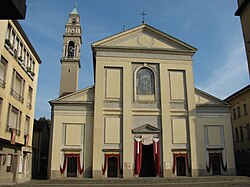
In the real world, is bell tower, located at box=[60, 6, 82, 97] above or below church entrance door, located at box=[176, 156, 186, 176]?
above

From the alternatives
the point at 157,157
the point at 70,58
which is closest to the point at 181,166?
the point at 157,157

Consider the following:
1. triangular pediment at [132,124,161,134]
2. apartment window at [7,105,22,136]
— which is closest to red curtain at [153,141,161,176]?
triangular pediment at [132,124,161,134]

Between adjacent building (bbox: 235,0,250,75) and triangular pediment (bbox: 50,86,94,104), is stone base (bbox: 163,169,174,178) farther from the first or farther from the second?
adjacent building (bbox: 235,0,250,75)

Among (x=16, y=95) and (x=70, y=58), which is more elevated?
(x=70, y=58)

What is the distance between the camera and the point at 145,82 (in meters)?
28.2

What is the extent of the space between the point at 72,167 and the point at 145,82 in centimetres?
1148

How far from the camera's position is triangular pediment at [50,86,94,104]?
26297mm

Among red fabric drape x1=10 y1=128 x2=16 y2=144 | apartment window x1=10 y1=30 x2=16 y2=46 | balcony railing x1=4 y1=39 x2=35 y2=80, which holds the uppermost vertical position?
apartment window x1=10 y1=30 x2=16 y2=46

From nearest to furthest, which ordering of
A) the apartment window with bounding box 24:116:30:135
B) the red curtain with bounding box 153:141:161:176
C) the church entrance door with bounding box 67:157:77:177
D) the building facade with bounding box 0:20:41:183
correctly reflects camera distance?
the building facade with bounding box 0:20:41:183 < the apartment window with bounding box 24:116:30:135 < the church entrance door with bounding box 67:157:77:177 < the red curtain with bounding box 153:141:161:176

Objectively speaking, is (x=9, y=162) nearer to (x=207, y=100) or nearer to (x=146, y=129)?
(x=146, y=129)

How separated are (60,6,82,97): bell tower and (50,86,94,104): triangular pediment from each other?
Answer: 1292 centimetres

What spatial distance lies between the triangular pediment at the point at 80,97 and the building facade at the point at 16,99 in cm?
298

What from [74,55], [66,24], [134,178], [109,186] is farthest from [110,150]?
[66,24]

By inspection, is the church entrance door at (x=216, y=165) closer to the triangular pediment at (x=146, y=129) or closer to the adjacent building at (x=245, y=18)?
the triangular pediment at (x=146, y=129)
